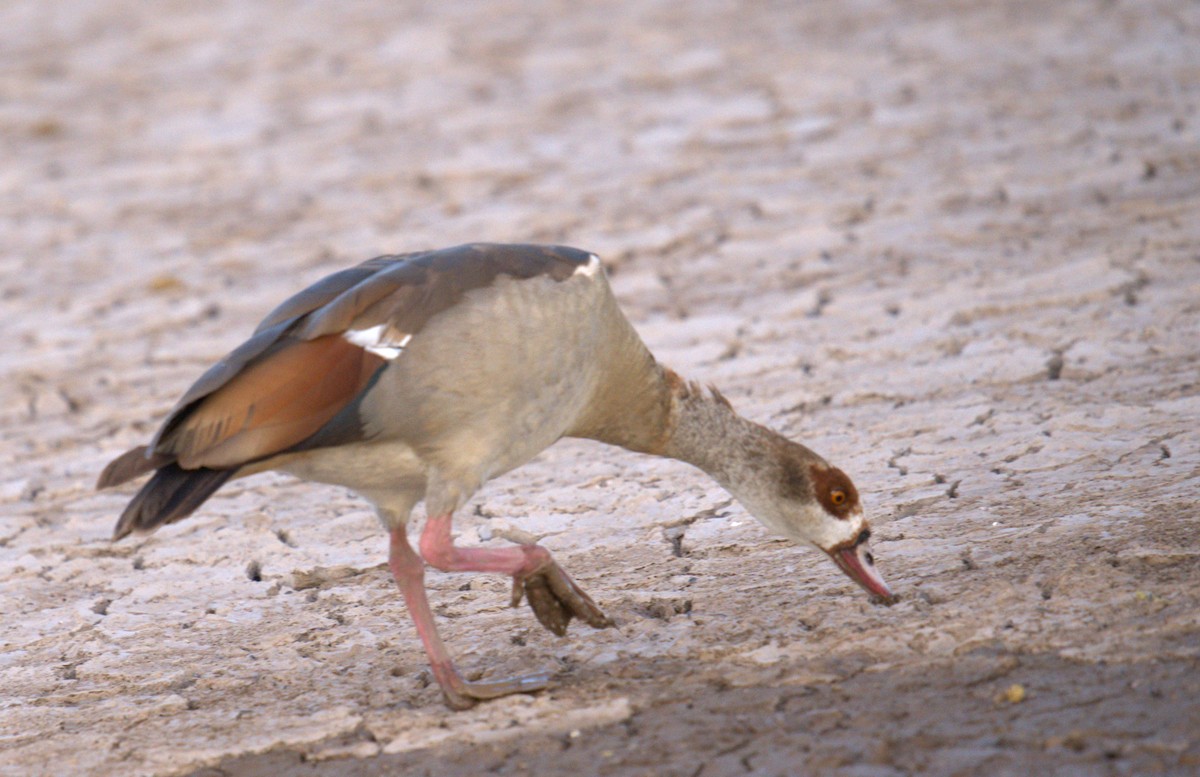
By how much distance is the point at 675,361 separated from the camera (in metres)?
6.29

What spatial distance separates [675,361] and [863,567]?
7.83 ft

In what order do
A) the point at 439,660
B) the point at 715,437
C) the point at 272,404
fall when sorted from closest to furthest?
the point at 272,404
the point at 439,660
the point at 715,437

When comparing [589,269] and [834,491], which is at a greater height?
[589,269]

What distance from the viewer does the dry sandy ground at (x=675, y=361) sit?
3580mm

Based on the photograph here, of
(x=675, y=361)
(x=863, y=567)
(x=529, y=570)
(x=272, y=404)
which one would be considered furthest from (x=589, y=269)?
(x=675, y=361)

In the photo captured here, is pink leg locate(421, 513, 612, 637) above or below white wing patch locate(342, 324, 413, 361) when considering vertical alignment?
below

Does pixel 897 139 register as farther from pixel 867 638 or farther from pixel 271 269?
pixel 867 638

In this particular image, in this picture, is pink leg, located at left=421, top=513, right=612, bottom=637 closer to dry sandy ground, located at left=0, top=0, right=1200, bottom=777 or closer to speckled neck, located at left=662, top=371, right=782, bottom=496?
dry sandy ground, located at left=0, top=0, right=1200, bottom=777

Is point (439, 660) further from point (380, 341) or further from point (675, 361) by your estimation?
point (675, 361)

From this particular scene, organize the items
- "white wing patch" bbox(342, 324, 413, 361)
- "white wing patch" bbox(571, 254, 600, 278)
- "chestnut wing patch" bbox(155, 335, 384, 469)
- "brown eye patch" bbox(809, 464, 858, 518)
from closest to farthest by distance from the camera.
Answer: "chestnut wing patch" bbox(155, 335, 384, 469) → "white wing patch" bbox(342, 324, 413, 361) → "white wing patch" bbox(571, 254, 600, 278) → "brown eye patch" bbox(809, 464, 858, 518)

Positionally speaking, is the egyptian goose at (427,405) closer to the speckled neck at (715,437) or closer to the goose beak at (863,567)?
the goose beak at (863,567)

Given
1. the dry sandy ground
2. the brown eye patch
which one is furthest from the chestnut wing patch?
the brown eye patch

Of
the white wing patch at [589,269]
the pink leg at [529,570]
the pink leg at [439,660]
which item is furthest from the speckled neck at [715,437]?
the pink leg at [439,660]

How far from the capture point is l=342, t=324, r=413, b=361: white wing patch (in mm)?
3658
